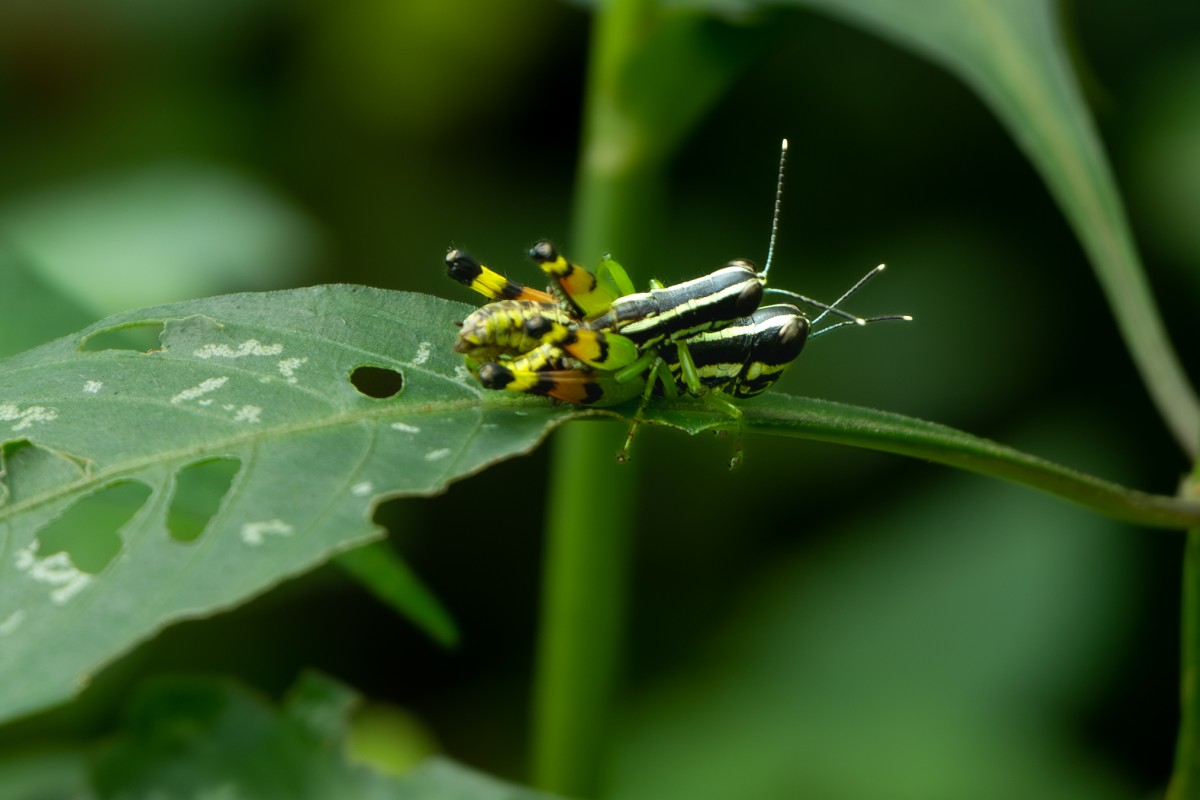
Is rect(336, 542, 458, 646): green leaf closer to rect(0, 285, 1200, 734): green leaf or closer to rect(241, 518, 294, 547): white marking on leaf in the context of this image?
rect(0, 285, 1200, 734): green leaf

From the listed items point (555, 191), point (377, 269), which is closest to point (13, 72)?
point (377, 269)

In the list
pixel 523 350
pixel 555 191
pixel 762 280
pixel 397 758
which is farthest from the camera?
pixel 555 191

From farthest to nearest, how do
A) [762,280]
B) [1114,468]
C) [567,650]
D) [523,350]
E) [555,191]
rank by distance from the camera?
[555,191], [1114,468], [567,650], [762,280], [523,350]

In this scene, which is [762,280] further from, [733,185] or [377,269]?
→ [377,269]

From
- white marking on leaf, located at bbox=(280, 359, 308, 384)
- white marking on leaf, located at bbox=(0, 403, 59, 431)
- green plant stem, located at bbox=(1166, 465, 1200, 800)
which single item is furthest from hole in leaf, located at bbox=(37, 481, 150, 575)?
green plant stem, located at bbox=(1166, 465, 1200, 800)

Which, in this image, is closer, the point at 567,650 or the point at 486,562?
the point at 567,650

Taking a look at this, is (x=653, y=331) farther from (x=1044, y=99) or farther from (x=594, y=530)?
(x=1044, y=99)

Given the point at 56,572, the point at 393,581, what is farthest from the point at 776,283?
the point at 56,572
